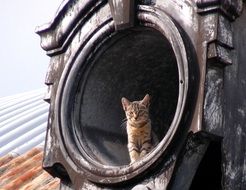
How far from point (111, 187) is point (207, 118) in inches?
30.5

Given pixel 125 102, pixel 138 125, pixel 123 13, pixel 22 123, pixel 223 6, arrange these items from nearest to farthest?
pixel 223 6 → pixel 123 13 → pixel 125 102 → pixel 138 125 → pixel 22 123

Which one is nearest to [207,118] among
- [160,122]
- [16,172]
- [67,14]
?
[67,14]

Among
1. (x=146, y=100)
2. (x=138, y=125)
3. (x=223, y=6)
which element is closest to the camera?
(x=223, y=6)

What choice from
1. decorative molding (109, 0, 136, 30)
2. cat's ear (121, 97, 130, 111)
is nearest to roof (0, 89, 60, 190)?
cat's ear (121, 97, 130, 111)

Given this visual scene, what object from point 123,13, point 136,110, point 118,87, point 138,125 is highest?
point 123,13

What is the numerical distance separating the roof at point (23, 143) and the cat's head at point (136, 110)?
0.91m

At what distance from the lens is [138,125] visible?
5609mm

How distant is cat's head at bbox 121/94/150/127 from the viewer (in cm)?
547

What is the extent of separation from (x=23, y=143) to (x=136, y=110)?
2817 mm

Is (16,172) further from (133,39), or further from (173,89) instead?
(133,39)

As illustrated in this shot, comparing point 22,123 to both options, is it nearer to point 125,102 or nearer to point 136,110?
point 136,110

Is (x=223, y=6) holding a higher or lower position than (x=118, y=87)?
higher

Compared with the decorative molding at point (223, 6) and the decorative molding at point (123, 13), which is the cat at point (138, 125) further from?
the decorative molding at point (223, 6)

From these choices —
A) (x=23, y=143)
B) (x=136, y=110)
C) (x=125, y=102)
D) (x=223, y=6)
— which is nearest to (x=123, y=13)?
(x=223, y=6)
